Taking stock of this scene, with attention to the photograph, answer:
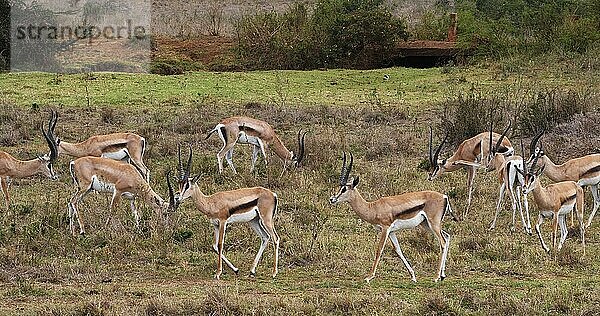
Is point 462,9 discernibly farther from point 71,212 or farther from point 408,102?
point 71,212

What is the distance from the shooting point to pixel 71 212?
765 centimetres

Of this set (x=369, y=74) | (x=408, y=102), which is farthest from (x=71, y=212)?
(x=369, y=74)

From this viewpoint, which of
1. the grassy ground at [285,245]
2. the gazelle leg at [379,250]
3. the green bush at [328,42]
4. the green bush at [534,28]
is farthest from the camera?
the green bush at [328,42]

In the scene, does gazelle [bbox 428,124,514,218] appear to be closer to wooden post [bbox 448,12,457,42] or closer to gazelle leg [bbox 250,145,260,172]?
gazelle leg [bbox 250,145,260,172]

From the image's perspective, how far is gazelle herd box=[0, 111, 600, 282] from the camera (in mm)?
6426

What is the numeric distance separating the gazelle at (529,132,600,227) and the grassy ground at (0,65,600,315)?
55 cm

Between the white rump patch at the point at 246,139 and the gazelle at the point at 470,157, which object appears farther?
the white rump patch at the point at 246,139

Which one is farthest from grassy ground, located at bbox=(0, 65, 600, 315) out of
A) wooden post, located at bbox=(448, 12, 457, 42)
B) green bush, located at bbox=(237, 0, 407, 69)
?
wooden post, located at bbox=(448, 12, 457, 42)

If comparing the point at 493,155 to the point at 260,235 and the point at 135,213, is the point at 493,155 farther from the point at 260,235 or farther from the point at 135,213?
the point at 135,213

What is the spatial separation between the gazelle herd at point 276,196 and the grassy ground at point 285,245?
0.19 metres

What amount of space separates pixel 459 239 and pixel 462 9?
63.2 feet

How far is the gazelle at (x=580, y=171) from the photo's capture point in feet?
27.0

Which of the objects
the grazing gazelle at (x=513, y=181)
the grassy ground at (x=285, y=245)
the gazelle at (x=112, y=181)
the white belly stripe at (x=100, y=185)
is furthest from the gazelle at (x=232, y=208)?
the grazing gazelle at (x=513, y=181)

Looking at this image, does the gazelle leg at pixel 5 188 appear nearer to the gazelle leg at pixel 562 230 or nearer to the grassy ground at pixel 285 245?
the grassy ground at pixel 285 245
